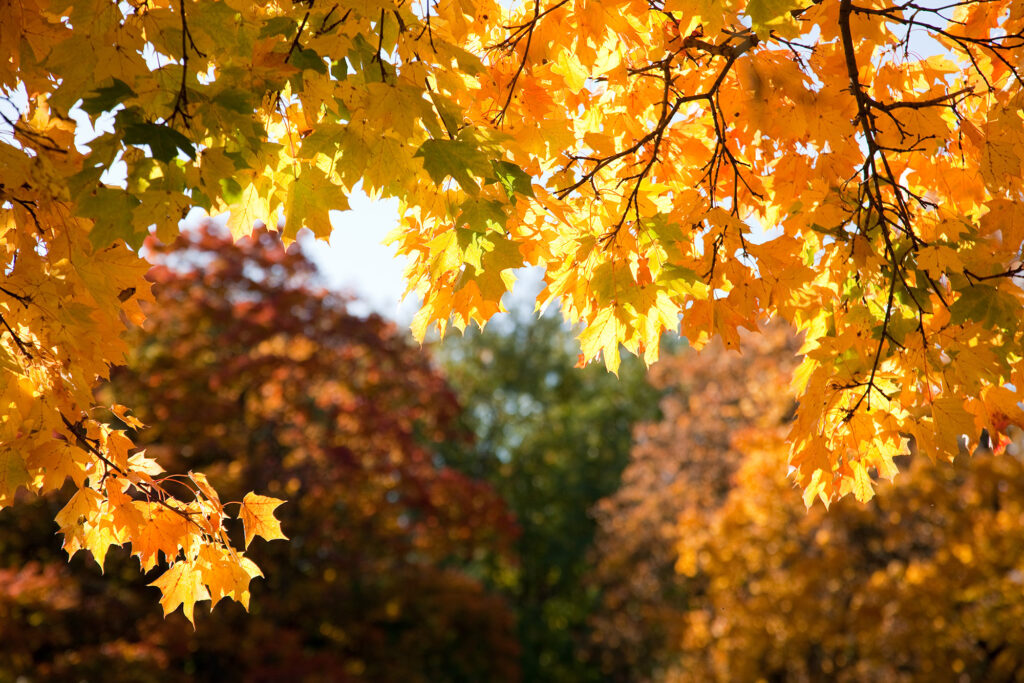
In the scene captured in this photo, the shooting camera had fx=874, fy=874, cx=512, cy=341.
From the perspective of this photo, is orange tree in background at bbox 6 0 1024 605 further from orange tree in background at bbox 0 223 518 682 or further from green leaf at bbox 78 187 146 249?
orange tree in background at bbox 0 223 518 682

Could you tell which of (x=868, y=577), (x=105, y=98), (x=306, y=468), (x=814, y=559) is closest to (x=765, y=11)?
(x=105, y=98)

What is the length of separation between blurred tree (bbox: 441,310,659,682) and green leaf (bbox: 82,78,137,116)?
12635 millimetres

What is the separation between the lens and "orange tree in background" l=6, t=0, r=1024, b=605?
67.4 inches

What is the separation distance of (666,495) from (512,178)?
9.94 m

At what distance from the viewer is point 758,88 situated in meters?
2.59

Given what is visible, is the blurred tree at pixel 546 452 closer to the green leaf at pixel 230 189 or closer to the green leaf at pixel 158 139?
the green leaf at pixel 230 189

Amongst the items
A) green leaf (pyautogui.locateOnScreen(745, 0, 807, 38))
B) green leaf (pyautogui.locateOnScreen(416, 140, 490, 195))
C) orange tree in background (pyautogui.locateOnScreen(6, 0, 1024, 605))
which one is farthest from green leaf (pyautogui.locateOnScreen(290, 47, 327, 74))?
green leaf (pyautogui.locateOnScreen(745, 0, 807, 38))

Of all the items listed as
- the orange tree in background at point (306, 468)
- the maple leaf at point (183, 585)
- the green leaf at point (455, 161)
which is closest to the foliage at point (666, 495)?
the orange tree in background at point (306, 468)

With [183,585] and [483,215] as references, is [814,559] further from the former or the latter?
[483,215]

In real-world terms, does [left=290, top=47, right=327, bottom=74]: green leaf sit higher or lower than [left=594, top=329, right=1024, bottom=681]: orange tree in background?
lower

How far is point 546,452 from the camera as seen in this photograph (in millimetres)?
16094

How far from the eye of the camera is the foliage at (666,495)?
1084 centimetres

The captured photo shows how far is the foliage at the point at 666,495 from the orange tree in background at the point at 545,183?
7.54 m

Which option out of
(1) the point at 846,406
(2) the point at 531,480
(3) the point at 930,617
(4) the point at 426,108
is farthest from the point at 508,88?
(2) the point at 531,480
